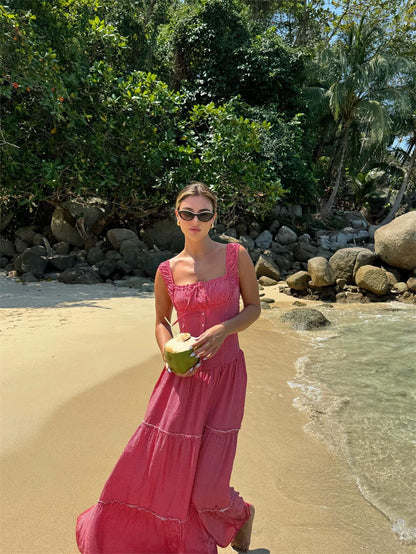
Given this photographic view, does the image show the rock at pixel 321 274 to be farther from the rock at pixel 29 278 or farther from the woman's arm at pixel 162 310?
the woman's arm at pixel 162 310

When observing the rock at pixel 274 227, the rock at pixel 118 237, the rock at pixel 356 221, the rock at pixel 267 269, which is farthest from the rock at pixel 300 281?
the rock at pixel 356 221

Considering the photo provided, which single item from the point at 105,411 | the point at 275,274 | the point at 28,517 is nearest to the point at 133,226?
the point at 275,274

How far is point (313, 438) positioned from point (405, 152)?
910 inches

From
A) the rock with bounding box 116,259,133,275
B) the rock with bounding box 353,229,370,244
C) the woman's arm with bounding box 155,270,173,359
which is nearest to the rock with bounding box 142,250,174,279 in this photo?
the rock with bounding box 116,259,133,275

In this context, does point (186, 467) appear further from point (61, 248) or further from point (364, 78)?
point (364, 78)

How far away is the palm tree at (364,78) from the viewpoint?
18250mm

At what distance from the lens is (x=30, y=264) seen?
1130cm

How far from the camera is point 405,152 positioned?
23.6 m

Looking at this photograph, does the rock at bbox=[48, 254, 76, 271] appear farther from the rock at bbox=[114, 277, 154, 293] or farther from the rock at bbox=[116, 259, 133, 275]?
the rock at bbox=[114, 277, 154, 293]

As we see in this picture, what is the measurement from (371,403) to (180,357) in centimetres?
385

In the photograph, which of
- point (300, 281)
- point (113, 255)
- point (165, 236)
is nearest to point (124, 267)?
point (113, 255)

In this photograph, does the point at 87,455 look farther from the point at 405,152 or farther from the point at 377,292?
the point at 405,152

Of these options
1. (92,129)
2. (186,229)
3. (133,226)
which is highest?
(92,129)

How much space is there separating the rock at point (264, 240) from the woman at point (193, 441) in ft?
44.9
